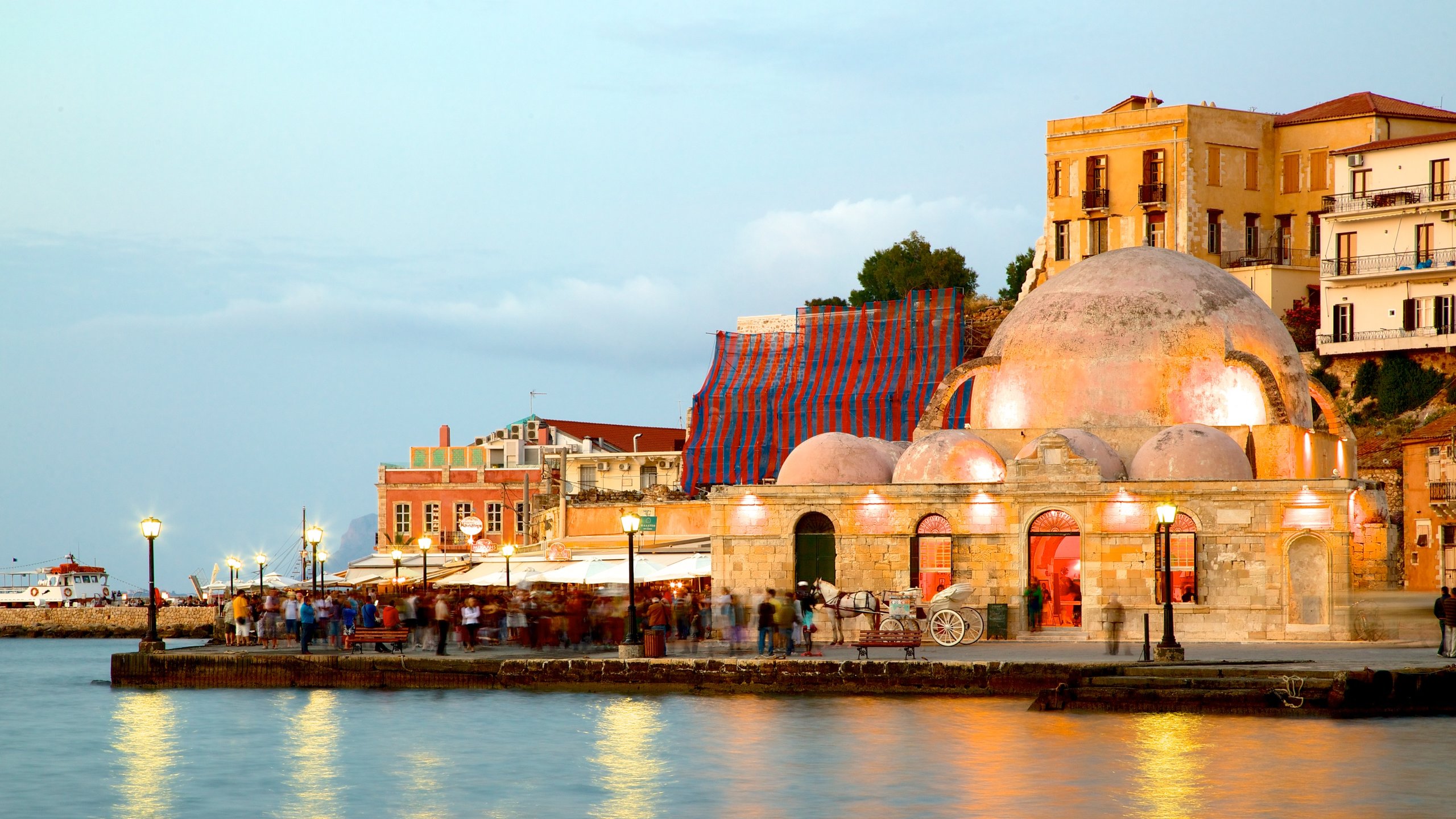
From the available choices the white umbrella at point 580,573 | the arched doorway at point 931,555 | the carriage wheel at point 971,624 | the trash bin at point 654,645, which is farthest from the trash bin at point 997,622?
the white umbrella at point 580,573

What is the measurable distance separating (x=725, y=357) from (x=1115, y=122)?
17026 millimetres

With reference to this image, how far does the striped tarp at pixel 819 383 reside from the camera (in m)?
68.8

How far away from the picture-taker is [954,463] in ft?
121

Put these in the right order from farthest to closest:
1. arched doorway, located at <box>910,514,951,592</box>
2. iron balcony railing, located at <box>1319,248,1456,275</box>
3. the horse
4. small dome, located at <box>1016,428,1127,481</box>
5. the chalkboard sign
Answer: iron balcony railing, located at <box>1319,248,1456,275</box>
arched doorway, located at <box>910,514,951,592</box>
small dome, located at <box>1016,428,1127,481</box>
the chalkboard sign
the horse

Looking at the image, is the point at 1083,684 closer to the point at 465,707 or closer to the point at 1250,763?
the point at 1250,763

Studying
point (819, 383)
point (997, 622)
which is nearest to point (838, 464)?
point (997, 622)

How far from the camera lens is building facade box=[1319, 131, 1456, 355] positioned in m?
61.2

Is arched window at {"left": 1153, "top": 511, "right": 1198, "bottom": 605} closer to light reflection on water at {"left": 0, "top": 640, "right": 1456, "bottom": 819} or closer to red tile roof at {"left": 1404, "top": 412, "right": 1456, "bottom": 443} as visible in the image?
light reflection on water at {"left": 0, "top": 640, "right": 1456, "bottom": 819}

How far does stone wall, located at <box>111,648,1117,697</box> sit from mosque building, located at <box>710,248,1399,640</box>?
389 cm

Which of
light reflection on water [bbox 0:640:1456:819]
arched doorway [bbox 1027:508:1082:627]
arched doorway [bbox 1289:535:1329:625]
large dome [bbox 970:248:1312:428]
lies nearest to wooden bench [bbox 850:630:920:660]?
light reflection on water [bbox 0:640:1456:819]

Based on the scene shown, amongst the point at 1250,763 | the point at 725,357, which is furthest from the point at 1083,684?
the point at 725,357

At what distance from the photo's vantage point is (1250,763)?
21969 mm

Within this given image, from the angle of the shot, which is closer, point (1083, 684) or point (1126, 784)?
point (1126, 784)

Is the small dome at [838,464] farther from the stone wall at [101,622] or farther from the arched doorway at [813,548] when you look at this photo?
the stone wall at [101,622]
